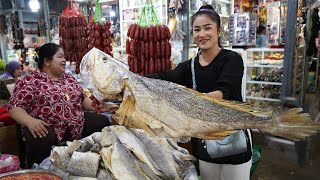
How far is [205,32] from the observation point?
1.65 meters

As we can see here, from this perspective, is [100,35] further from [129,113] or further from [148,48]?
[129,113]

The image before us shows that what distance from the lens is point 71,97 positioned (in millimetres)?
3033

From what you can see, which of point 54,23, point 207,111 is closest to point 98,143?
point 207,111

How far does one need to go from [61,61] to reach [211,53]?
1.92 metres

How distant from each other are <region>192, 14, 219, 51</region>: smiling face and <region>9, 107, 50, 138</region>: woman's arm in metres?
1.92

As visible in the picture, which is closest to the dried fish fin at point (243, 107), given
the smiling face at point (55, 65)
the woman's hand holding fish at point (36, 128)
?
the woman's hand holding fish at point (36, 128)

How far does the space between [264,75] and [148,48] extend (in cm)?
388

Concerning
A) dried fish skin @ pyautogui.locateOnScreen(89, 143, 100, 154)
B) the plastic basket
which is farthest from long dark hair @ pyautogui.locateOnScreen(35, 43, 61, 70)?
the plastic basket

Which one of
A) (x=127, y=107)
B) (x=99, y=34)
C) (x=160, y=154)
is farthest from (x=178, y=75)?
(x=99, y=34)

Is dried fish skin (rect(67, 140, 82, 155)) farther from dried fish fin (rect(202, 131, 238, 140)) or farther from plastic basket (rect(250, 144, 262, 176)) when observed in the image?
plastic basket (rect(250, 144, 262, 176))

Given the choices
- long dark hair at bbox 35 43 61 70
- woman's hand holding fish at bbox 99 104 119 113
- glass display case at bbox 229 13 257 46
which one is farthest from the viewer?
glass display case at bbox 229 13 257 46

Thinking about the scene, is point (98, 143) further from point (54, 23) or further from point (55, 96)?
point (54, 23)

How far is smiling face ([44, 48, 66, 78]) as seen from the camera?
299cm

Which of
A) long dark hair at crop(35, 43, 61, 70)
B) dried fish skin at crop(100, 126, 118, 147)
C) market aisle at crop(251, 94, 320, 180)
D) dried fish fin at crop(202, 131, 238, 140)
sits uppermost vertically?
long dark hair at crop(35, 43, 61, 70)
